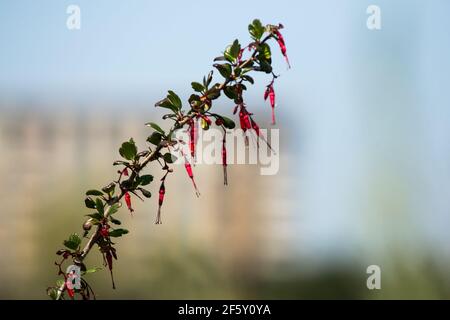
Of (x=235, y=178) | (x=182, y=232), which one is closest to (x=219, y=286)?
(x=182, y=232)

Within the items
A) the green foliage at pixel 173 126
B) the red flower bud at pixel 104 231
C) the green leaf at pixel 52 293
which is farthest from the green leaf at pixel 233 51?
the green leaf at pixel 52 293

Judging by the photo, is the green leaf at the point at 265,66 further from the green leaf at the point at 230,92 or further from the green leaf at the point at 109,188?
the green leaf at the point at 109,188

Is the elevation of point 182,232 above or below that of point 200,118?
below

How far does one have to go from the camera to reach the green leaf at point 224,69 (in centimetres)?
221

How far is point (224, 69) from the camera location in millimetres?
2219

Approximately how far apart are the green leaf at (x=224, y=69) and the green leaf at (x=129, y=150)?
361 millimetres

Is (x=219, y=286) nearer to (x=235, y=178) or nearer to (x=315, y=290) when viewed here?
(x=315, y=290)

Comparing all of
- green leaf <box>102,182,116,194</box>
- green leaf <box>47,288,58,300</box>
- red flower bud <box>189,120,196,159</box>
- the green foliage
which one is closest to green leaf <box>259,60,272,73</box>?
the green foliage

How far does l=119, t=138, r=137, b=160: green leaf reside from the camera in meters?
2.21

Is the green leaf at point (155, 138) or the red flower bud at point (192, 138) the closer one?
the green leaf at point (155, 138)

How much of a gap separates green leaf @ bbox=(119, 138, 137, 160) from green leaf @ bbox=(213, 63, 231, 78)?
36 cm

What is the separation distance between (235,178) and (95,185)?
563 cm

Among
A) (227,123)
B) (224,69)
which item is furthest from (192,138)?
(224,69)

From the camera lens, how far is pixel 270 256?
17.7m
